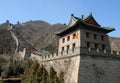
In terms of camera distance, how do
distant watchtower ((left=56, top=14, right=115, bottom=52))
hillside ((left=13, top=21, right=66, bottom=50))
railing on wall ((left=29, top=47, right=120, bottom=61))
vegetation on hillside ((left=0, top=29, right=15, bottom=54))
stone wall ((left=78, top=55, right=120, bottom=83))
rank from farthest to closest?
1. hillside ((left=13, top=21, right=66, bottom=50))
2. vegetation on hillside ((left=0, top=29, right=15, bottom=54))
3. distant watchtower ((left=56, top=14, right=115, bottom=52))
4. railing on wall ((left=29, top=47, right=120, bottom=61))
5. stone wall ((left=78, top=55, right=120, bottom=83))

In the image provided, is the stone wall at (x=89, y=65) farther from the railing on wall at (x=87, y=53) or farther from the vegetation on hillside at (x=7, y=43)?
the vegetation on hillside at (x=7, y=43)

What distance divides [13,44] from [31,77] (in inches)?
2228

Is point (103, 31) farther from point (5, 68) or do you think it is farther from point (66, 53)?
point (5, 68)

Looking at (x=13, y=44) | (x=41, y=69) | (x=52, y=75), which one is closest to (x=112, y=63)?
(x=52, y=75)

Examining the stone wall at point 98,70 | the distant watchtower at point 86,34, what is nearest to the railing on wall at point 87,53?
the stone wall at point 98,70

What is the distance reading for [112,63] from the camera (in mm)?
25500

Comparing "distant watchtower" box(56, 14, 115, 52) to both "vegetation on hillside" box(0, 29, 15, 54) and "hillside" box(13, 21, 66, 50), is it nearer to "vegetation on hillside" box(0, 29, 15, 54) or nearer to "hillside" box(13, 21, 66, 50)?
"vegetation on hillside" box(0, 29, 15, 54)

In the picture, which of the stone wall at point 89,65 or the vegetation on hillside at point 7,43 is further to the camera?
the vegetation on hillside at point 7,43

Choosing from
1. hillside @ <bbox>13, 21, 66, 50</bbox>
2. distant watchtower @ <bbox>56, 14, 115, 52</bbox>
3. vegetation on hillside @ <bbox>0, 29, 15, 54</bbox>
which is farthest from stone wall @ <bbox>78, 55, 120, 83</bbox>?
hillside @ <bbox>13, 21, 66, 50</bbox>

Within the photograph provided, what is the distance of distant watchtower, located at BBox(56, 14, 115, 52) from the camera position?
92.2 ft

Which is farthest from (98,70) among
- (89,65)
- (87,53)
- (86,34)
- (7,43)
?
(7,43)

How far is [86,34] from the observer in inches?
1137

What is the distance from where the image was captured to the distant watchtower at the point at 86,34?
28094 mm

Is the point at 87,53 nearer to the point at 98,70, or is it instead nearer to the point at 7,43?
the point at 98,70
